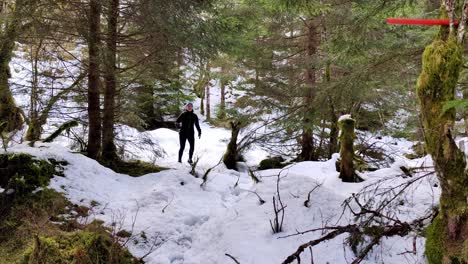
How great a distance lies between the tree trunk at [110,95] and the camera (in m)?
7.67

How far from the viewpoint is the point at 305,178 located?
229 inches

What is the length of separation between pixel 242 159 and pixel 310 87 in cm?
314

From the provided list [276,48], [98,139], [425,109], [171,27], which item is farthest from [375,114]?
[425,109]

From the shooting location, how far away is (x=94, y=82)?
A: 798 centimetres

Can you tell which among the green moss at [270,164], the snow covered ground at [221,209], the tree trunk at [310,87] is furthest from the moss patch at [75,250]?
the green moss at [270,164]

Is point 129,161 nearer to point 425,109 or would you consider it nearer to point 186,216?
point 186,216

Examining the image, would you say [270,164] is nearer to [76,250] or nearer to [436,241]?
[76,250]

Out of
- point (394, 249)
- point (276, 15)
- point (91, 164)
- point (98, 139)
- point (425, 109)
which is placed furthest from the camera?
point (276, 15)

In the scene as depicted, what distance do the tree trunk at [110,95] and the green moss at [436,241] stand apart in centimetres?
678

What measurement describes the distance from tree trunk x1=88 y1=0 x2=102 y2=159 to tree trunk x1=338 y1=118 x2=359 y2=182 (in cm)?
494

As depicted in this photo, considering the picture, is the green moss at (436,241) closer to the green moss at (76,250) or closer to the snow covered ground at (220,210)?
the snow covered ground at (220,210)

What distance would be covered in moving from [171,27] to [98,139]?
3512 mm

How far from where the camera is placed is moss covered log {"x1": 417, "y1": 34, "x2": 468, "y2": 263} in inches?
85.9

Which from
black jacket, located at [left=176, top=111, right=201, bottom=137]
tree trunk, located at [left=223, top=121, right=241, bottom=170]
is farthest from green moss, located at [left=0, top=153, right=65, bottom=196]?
tree trunk, located at [left=223, top=121, right=241, bottom=170]
